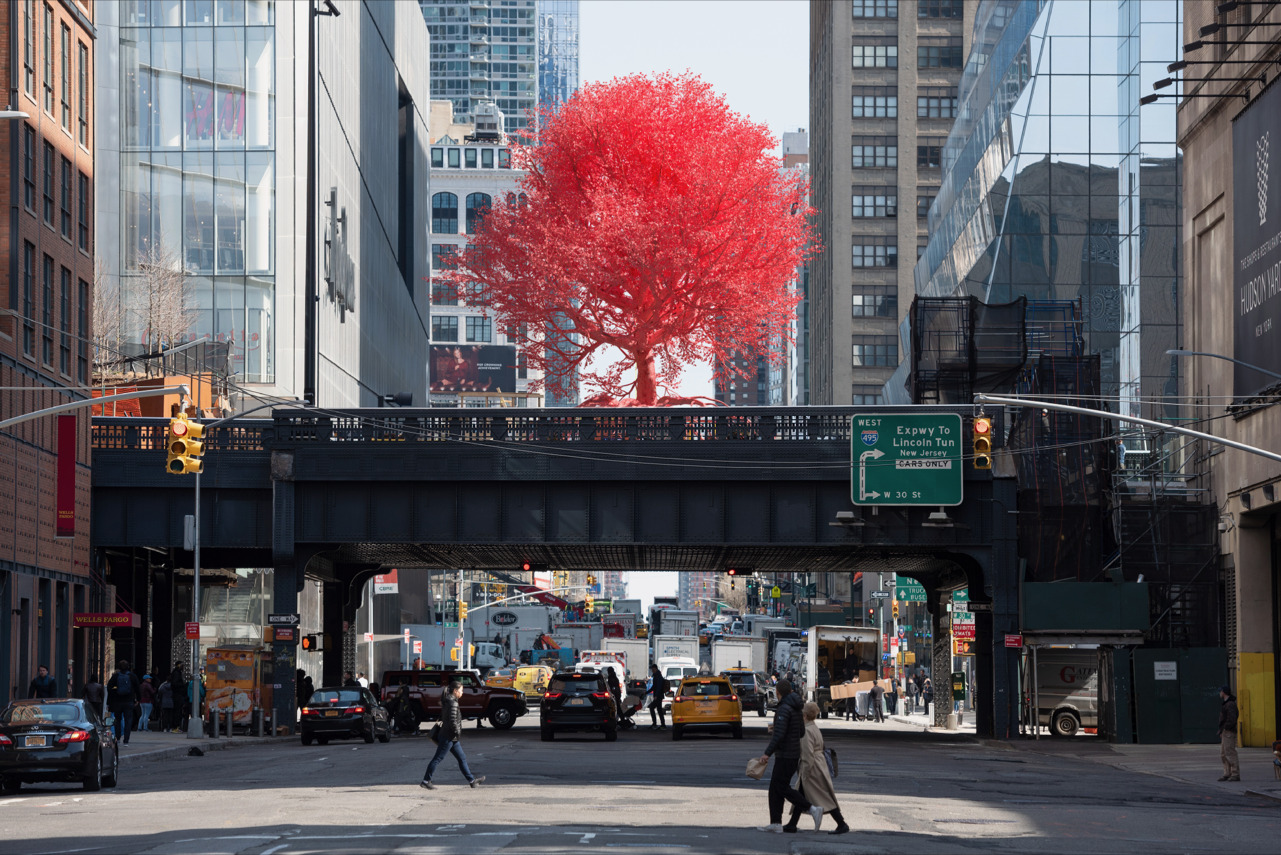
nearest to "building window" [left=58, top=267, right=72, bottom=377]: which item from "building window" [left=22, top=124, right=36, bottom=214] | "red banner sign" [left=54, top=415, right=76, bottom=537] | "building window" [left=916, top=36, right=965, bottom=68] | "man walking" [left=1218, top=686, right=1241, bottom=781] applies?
"red banner sign" [left=54, top=415, right=76, bottom=537]

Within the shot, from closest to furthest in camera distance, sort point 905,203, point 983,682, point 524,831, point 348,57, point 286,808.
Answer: point 524,831 < point 286,808 < point 983,682 < point 348,57 < point 905,203

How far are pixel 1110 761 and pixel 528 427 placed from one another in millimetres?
17781

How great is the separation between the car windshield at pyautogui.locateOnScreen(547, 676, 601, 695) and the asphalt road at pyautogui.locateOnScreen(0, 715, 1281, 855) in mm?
5689

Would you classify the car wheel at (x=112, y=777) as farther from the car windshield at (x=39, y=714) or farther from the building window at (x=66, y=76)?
the building window at (x=66, y=76)

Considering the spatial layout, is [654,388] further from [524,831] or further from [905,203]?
[905,203]

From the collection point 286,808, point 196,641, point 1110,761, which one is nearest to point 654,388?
point 196,641

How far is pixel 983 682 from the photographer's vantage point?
159 feet

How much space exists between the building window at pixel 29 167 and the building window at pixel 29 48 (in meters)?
1.07

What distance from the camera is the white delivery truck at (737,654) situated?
78812 millimetres

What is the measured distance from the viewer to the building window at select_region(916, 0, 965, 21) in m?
144

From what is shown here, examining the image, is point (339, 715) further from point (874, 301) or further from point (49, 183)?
point (874, 301)

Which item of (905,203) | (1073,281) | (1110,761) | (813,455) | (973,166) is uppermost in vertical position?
(905,203)

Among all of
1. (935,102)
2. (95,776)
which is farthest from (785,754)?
(935,102)

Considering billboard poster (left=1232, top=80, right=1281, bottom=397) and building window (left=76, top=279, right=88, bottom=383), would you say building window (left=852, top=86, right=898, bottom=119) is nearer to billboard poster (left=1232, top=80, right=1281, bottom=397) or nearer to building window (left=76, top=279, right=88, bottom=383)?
building window (left=76, top=279, right=88, bottom=383)
